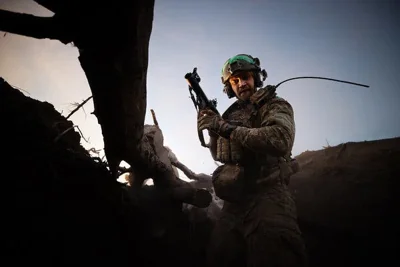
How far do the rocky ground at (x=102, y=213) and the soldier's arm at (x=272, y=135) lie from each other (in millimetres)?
1844

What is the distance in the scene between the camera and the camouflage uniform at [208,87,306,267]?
2486mm

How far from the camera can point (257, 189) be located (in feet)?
9.99

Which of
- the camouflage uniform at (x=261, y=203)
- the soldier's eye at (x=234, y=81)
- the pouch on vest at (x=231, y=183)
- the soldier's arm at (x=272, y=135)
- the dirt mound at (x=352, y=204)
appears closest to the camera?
the camouflage uniform at (x=261, y=203)

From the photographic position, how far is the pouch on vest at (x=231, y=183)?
3.00 meters

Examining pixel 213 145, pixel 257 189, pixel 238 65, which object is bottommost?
pixel 257 189

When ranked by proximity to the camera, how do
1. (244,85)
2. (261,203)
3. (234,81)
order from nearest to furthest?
(261,203), (244,85), (234,81)

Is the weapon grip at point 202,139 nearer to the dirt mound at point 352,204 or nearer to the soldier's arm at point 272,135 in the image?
the soldier's arm at point 272,135

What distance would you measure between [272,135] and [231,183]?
34.3 inches

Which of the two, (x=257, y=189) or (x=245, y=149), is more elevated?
(x=245, y=149)

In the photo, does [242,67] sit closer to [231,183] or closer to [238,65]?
[238,65]

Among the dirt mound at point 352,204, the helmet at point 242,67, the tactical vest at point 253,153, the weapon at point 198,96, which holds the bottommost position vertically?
the dirt mound at point 352,204

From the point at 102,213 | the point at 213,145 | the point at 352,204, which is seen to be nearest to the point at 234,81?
the point at 213,145

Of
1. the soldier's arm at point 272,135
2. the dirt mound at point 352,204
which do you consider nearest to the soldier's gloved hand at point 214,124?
the soldier's arm at point 272,135

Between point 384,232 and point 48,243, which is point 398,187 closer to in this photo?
point 384,232
